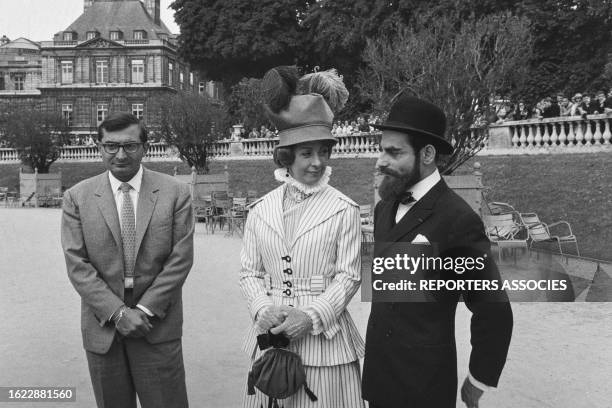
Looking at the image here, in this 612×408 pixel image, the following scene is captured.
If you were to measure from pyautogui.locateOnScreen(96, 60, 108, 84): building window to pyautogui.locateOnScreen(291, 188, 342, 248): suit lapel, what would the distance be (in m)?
65.9

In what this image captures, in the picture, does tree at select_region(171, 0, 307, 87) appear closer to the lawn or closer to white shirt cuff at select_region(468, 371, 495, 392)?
the lawn

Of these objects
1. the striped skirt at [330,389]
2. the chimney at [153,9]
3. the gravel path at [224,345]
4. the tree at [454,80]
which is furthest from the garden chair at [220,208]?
the chimney at [153,9]

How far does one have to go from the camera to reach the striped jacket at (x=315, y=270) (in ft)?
10.5

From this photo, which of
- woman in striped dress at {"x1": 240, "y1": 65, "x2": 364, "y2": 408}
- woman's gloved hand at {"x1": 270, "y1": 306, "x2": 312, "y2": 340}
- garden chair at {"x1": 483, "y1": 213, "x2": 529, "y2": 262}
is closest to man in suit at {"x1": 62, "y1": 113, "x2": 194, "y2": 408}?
woman in striped dress at {"x1": 240, "y1": 65, "x2": 364, "y2": 408}

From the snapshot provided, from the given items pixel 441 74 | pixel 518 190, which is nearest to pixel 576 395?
pixel 441 74

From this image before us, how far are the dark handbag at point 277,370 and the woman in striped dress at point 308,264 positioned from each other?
70 mm

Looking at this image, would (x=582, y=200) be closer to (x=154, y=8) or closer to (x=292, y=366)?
(x=292, y=366)

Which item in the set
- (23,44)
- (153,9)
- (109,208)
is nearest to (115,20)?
(153,9)

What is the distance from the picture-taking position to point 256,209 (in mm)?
3445

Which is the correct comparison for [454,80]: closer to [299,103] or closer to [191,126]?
[299,103]

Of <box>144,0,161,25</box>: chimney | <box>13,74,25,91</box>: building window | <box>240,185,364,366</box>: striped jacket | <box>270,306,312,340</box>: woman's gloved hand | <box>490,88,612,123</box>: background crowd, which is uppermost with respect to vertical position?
<box>144,0,161,25</box>: chimney

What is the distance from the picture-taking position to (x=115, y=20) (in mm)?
66438

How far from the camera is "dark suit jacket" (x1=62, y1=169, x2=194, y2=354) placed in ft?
11.8

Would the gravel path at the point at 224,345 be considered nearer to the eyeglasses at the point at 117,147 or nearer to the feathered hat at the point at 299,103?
the eyeglasses at the point at 117,147
